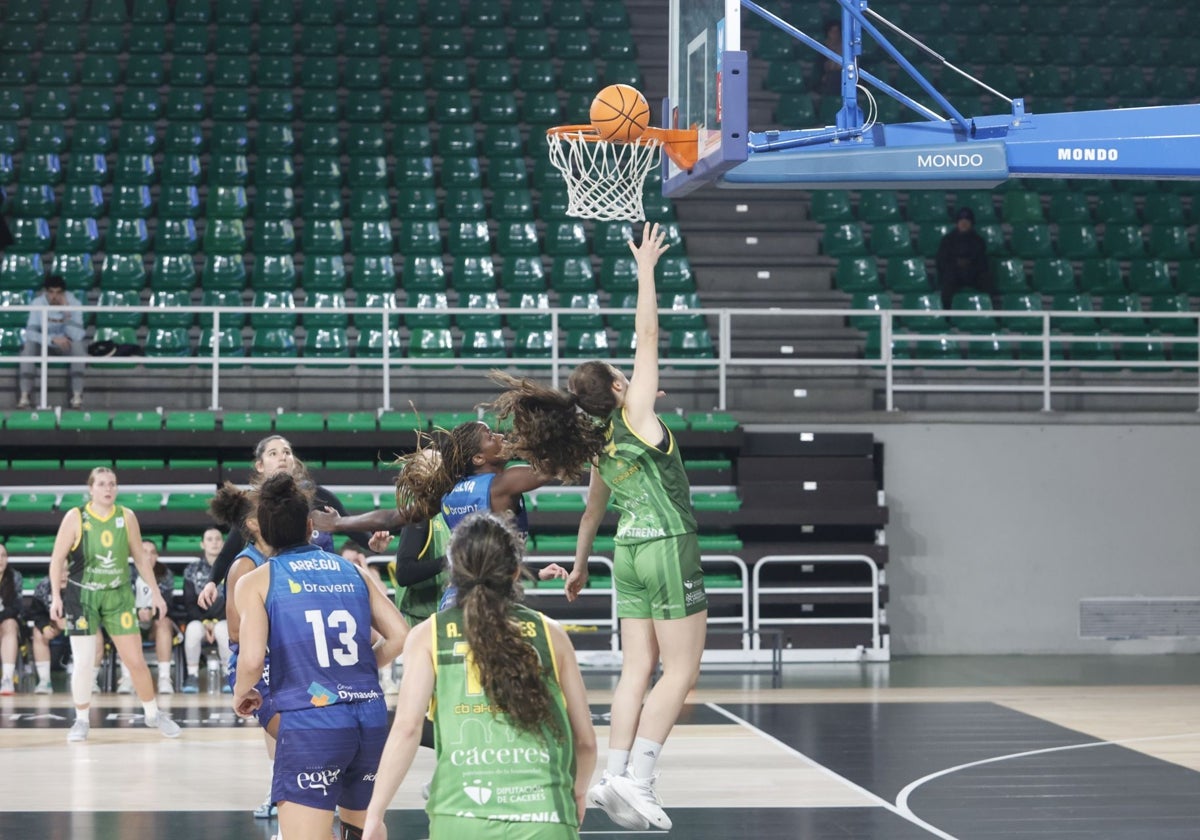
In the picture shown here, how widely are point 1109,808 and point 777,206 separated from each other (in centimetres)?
1265

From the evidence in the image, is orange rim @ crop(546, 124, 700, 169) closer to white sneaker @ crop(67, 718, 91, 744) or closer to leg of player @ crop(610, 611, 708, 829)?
leg of player @ crop(610, 611, 708, 829)

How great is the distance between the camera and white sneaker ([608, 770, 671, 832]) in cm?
652

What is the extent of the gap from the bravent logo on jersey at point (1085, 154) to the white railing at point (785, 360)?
7.37m

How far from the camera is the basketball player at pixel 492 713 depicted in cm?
377

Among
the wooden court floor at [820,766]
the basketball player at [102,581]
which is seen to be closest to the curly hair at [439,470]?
the wooden court floor at [820,766]

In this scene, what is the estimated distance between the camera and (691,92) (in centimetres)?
813

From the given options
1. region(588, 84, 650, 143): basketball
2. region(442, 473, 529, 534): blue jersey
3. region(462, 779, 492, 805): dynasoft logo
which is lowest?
region(462, 779, 492, 805): dynasoft logo

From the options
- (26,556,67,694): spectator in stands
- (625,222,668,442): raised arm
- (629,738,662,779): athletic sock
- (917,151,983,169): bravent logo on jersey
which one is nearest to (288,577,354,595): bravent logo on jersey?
(625,222,668,442): raised arm

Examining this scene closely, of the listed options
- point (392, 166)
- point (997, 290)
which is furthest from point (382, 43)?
point (997, 290)

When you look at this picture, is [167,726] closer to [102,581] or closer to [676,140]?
[102,581]

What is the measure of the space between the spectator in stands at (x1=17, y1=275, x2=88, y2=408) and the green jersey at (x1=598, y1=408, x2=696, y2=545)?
1043 cm

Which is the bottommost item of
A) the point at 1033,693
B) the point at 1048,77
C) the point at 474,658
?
the point at 1033,693

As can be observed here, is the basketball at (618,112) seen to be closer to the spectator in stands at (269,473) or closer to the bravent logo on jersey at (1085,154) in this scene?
the bravent logo on jersey at (1085,154)

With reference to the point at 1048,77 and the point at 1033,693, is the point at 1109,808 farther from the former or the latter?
the point at 1048,77
